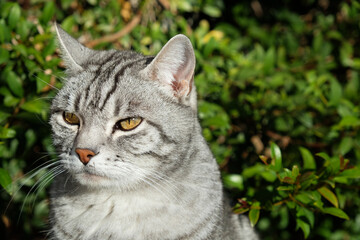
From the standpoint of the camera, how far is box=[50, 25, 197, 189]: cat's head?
6.84ft

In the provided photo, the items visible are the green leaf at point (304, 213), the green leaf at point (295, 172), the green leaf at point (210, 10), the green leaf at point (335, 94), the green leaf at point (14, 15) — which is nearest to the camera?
the green leaf at point (295, 172)

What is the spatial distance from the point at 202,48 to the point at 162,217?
154 centimetres

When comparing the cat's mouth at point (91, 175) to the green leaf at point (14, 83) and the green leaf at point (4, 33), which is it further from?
the green leaf at point (4, 33)

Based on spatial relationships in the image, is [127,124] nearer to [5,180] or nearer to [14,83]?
[5,180]

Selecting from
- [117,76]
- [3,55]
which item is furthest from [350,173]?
[3,55]

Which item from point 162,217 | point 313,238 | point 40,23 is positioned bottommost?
point 313,238

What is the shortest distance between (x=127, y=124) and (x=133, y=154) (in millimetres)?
169

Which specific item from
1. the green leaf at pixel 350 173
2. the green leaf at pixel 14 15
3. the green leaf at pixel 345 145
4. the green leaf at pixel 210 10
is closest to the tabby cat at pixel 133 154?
the green leaf at pixel 14 15

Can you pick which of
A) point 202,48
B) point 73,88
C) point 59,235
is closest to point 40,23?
point 73,88

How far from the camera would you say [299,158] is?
3.38 metres

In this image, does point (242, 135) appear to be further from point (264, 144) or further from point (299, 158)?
point (299, 158)

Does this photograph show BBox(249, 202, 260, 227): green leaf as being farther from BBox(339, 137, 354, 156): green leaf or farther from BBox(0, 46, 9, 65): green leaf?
BBox(0, 46, 9, 65): green leaf

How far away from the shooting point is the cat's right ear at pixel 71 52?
7.94 feet

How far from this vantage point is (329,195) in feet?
8.01
